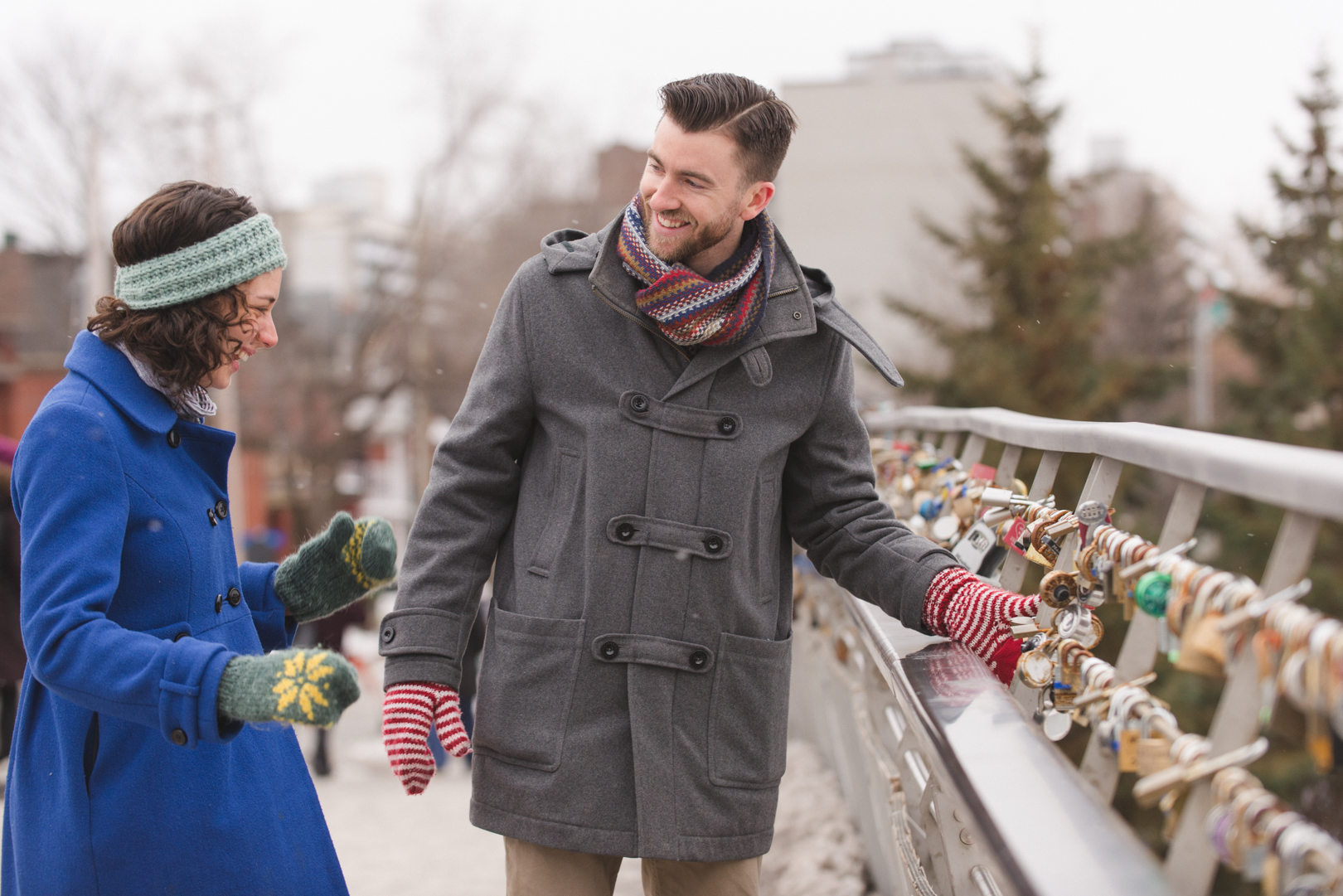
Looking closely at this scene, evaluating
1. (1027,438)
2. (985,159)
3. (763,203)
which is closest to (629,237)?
(763,203)

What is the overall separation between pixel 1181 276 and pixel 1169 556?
3836cm

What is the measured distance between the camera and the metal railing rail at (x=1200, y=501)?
111 centimetres

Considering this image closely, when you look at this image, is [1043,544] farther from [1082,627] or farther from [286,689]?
[286,689]

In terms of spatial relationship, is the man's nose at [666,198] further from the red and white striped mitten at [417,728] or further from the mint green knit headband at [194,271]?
the red and white striped mitten at [417,728]

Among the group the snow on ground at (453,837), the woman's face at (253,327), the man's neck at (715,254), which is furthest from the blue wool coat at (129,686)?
the snow on ground at (453,837)

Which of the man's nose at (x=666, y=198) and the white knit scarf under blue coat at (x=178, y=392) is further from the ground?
the man's nose at (x=666, y=198)

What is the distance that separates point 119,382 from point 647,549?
961mm

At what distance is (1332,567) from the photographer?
59.7 feet

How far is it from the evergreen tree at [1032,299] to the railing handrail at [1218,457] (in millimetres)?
18073

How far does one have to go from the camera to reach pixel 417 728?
84.3 inches

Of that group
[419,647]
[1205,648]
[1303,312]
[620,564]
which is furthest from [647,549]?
[1303,312]

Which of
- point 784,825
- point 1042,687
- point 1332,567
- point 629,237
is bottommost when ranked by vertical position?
point 1332,567

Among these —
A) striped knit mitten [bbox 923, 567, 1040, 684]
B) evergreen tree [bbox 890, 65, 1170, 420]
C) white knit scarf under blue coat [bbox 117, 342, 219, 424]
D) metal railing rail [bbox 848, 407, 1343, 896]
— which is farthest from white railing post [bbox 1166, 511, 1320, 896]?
evergreen tree [bbox 890, 65, 1170, 420]

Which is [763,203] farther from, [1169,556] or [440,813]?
[440,813]
